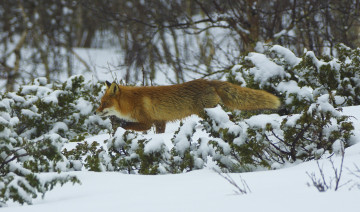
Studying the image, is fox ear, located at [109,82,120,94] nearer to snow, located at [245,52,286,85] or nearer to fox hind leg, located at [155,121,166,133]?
fox hind leg, located at [155,121,166,133]

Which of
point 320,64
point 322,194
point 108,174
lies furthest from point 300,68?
point 322,194

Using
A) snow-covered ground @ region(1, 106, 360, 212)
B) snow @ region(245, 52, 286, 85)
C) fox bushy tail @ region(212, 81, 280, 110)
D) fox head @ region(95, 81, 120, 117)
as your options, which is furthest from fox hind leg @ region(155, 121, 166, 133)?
snow-covered ground @ region(1, 106, 360, 212)

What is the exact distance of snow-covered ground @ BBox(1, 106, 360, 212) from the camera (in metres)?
2.59

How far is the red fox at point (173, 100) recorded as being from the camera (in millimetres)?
6566

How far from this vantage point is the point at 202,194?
9.79ft

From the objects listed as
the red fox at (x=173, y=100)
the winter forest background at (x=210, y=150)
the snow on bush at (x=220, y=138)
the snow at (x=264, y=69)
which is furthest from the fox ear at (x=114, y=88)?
the snow at (x=264, y=69)

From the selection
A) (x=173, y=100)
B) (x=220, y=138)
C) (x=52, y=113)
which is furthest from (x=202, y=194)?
(x=52, y=113)

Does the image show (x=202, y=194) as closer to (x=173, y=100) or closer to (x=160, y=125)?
(x=173, y=100)

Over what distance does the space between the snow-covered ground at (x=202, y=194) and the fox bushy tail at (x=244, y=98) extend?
2.45 m

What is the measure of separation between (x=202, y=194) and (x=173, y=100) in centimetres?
379

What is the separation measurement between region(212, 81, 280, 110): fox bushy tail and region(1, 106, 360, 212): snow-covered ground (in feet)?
8.03

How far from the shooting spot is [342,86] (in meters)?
6.91

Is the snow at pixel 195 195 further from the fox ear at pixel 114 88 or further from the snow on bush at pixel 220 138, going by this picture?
the fox ear at pixel 114 88

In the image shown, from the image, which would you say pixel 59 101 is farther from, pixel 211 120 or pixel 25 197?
pixel 25 197
